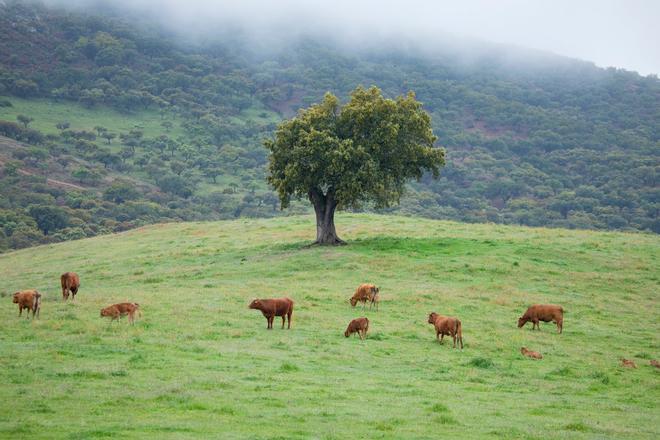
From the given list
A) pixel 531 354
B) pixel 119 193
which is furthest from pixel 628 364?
pixel 119 193

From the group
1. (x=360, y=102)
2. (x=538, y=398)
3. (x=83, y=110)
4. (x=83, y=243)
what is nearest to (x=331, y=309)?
(x=538, y=398)

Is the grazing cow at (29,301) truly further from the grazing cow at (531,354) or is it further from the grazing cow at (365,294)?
the grazing cow at (531,354)

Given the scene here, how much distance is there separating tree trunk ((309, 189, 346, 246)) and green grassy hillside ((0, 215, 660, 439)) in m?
1.60

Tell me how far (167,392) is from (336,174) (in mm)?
29248

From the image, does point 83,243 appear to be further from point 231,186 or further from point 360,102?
point 231,186

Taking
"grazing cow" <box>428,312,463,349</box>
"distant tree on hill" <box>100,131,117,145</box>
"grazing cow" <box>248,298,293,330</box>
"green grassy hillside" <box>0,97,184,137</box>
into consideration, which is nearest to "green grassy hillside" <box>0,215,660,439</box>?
"grazing cow" <box>248,298,293,330</box>

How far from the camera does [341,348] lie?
21797 mm

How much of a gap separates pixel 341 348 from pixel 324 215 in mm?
23718

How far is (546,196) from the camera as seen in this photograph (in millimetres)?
149750

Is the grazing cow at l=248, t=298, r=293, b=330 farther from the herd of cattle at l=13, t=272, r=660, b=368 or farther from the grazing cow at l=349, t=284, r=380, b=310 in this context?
the grazing cow at l=349, t=284, r=380, b=310

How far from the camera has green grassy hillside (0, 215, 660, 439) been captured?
46.4 ft

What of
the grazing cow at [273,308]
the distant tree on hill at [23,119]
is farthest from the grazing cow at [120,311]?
the distant tree on hill at [23,119]

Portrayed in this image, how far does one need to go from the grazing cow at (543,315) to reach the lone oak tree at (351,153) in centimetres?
1680

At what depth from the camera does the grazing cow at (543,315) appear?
2753 cm
